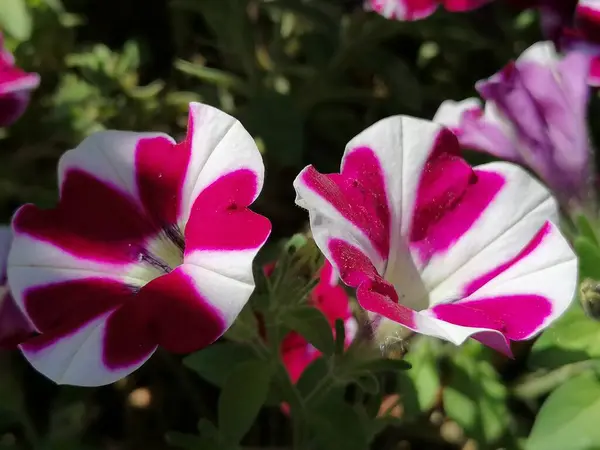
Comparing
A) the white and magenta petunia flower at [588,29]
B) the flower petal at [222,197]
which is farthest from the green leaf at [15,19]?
the white and magenta petunia flower at [588,29]

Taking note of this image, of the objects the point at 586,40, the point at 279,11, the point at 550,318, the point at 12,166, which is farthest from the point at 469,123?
the point at 12,166

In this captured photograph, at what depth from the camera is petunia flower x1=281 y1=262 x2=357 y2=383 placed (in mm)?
1099

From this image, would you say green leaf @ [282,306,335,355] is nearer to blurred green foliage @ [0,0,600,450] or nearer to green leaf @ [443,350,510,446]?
blurred green foliage @ [0,0,600,450]

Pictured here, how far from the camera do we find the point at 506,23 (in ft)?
5.49

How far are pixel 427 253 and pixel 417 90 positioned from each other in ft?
2.36

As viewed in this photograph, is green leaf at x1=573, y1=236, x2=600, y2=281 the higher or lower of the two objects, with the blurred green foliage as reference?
higher

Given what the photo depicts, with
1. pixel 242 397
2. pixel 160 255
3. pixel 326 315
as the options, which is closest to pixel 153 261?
pixel 160 255

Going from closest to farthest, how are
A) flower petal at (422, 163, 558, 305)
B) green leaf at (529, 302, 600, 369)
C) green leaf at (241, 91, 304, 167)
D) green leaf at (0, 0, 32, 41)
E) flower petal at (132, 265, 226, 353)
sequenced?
Result: flower petal at (132, 265, 226, 353) < flower petal at (422, 163, 558, 305) < green leaf at (529, 302, 600, 369) < green leaf at (0, 0, 32, 41) < green leaf at (241, 91, 304, 167)

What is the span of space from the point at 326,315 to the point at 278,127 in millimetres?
440

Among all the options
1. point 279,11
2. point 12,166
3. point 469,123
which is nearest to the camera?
point 469,123

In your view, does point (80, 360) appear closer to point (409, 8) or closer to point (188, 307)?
point (188, 307)

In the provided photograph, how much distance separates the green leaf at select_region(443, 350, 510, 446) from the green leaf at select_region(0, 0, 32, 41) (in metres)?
0.89

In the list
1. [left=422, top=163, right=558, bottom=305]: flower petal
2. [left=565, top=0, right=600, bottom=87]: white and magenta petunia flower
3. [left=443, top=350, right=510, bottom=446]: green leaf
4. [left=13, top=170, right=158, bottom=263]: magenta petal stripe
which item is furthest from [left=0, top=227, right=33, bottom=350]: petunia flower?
[left=565, top=0, right=600, bottom=87]: white and magenta petunia flower

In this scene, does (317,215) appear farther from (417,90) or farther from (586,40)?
(417,90)
